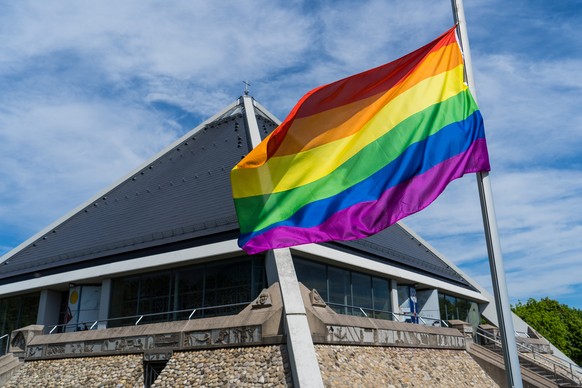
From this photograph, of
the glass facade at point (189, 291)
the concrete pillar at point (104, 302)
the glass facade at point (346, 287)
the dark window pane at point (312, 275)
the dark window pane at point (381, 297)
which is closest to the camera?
the glass facade at point (189, 291)

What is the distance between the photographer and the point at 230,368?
15.1m

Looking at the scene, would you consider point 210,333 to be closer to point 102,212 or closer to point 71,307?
point 71,307

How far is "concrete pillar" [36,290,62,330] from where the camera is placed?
23.9 m

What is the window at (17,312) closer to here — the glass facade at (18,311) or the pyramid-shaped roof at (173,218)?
the glass facade at (18,311)

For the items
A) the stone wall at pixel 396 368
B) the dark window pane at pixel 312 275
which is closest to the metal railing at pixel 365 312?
the dark window pane at pixel 312 275

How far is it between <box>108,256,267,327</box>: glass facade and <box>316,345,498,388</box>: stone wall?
141 inches

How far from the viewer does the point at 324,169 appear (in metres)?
9.25

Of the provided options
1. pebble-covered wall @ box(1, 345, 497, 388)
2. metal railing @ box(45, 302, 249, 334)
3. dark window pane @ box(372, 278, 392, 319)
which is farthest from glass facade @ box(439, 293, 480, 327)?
metal railing @ box(45, 302, 249, 334)

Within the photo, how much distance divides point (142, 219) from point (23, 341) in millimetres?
6296

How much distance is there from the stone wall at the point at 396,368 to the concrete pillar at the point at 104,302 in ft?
32.7

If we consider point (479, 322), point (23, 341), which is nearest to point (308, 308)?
point (23, 341)

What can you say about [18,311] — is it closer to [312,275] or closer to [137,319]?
[137,319]

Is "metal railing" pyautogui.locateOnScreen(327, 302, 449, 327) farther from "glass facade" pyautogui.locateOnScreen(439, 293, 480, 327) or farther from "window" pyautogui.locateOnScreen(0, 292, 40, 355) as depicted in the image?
"window" pyautogui.locateOnScreen(0, 292, 40, 355)

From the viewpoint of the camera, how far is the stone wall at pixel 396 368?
49.4 feet
